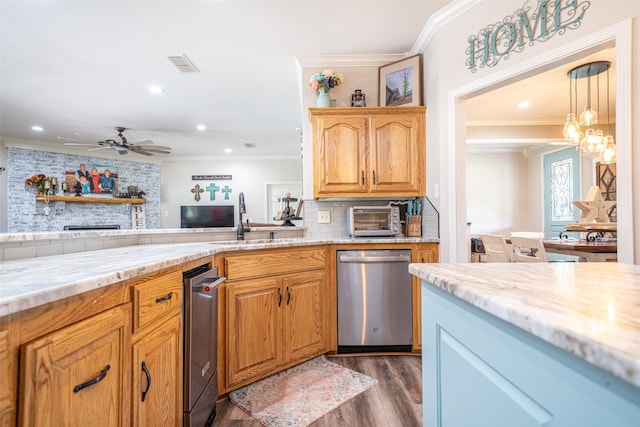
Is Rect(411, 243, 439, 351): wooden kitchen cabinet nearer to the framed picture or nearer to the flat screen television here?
the framed picture

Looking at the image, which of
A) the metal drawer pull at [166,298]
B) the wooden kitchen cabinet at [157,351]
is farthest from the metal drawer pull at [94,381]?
the metal drawer pull at [166,298]

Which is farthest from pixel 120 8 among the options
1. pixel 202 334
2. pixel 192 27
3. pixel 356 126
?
pixel 202 334

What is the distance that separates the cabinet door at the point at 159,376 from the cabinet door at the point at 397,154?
188 centimetres

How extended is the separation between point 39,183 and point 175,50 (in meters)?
5.30

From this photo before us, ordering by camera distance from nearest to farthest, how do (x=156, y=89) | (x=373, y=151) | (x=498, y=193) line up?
1. (x=373, y=151)
2. (x=156, y=89)
3. (x=498, y=193)

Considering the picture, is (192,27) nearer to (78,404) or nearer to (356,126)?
(356,126)

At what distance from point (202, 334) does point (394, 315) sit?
4.72 ft

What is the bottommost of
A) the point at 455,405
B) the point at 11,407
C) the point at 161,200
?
the point at 455,405

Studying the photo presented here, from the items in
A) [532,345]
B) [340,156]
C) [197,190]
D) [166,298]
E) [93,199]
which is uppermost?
[197,190]

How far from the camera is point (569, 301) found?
0.53 meters

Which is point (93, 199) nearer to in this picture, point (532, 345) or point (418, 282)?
point (418, 282)

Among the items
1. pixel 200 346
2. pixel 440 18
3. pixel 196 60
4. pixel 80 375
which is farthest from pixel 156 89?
pixel 80 375

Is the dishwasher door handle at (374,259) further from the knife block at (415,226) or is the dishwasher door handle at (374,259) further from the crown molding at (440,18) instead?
the crown molding at (440,18)

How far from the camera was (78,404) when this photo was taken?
2.42ft
